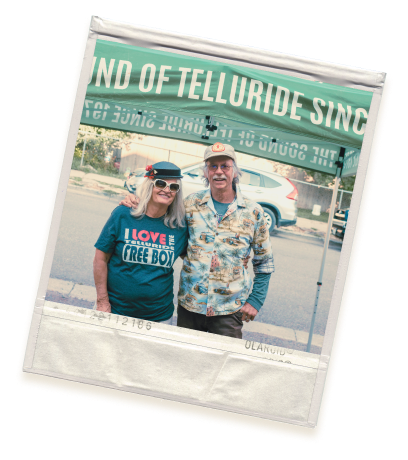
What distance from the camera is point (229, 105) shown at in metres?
3.39

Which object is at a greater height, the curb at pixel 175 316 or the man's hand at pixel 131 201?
the man's hand at pixel 131 201

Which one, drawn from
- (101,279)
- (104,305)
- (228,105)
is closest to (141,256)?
(101,279)

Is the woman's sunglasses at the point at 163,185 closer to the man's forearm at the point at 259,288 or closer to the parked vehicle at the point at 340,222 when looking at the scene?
the man's forearm at the point at 259,288

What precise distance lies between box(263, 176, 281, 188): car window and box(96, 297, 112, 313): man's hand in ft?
5.48

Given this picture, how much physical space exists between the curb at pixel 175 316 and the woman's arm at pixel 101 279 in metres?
0.06

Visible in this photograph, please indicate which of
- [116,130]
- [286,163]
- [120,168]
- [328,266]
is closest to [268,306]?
[328,266]

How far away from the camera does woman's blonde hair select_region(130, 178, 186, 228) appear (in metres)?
3.42

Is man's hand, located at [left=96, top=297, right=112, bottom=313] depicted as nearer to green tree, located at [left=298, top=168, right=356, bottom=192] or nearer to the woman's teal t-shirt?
the woman's teal t-shirt

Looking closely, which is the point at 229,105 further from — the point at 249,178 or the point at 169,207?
the point at 169,207

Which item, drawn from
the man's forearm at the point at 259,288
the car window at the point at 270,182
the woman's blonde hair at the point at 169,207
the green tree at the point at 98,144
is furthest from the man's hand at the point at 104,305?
the car window at the point at 270,182

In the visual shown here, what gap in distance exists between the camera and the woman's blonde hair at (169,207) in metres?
3.42

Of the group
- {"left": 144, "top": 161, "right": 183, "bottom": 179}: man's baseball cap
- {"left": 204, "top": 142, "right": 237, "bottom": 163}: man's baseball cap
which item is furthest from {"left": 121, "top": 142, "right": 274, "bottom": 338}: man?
{"left": 144, "top": 161, "right": 183, "bottom": 179}: man's baseball cap

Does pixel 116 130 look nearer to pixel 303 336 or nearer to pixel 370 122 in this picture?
pixel 370 122

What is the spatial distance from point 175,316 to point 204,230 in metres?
0.79
